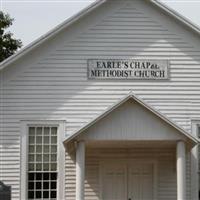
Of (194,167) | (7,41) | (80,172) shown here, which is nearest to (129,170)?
(194,167)

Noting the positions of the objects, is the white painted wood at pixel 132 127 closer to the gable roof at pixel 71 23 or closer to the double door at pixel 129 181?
the double door at pixel 129 181

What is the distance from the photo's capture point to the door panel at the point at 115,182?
20.2 meters

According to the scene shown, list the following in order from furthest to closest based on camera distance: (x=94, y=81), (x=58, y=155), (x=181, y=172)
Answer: (x=94, y=81) < (x=58, y=155) < (x=181, y=172)

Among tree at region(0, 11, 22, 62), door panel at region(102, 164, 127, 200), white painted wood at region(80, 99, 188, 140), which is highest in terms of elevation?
tree at region(0, 11, 22, 62)

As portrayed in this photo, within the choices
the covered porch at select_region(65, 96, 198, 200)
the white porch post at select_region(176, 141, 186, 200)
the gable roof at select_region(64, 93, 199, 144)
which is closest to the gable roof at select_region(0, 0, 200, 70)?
the covered porch at select_region(65, 96, 198, 200)

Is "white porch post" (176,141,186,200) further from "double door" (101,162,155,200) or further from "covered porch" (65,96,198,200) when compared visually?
"double door" (101,162,155,200)

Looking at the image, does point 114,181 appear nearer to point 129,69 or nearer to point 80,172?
point 80,172

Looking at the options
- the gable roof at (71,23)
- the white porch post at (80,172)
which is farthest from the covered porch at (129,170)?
the gable roof at (71,23)

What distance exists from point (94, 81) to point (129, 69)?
1228mm

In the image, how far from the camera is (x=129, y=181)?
2033 cm

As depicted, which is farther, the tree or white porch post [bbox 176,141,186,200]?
the tree

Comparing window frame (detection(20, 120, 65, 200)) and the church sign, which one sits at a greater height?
the church sign

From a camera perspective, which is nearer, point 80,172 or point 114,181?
point 80,172

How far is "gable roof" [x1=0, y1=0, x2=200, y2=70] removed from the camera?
64.7 ft
